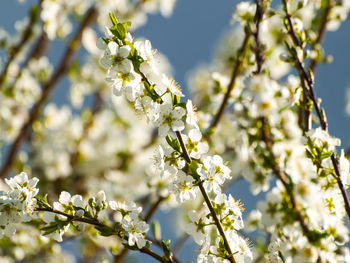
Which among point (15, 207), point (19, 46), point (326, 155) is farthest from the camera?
point (19, 46)

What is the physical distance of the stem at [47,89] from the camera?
424 centimetres

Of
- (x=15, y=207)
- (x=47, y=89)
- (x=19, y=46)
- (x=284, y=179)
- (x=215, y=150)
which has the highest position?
(x=19, y=46)

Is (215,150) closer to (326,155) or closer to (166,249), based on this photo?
(326,155)

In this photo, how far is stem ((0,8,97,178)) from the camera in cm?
424

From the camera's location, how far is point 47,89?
436 cm

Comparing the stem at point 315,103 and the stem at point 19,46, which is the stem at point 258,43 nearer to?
the stem at point 315,103

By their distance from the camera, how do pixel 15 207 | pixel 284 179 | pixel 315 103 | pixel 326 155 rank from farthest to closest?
pixel 284 179 < pixel 315 103 < pixel 326 155 < pixel 15 207

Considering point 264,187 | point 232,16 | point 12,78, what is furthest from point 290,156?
point 12,78

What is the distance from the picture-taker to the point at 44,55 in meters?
5.03

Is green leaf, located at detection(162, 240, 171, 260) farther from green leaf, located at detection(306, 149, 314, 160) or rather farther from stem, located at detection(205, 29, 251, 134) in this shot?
stem, located at detection(205, 29, 251, 134)

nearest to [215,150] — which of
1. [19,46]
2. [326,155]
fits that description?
[326,155]

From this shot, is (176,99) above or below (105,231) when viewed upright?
above

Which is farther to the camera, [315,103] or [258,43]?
[258,43]

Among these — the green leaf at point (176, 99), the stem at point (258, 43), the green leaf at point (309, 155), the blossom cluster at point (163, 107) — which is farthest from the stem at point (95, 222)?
the stem at point (258, 43)
